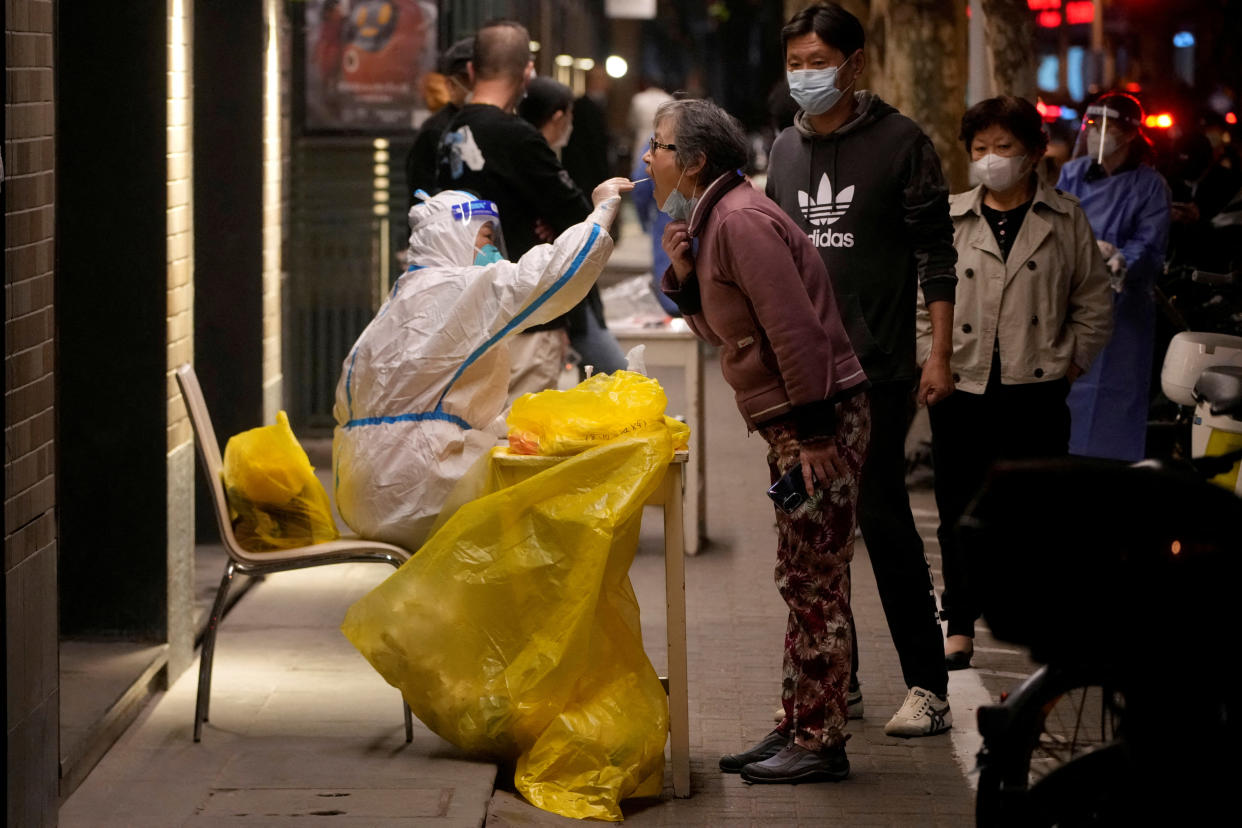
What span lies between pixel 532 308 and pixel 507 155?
1.89 m

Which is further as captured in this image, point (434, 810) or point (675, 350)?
point (675, 350)

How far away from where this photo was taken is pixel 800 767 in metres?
5.12

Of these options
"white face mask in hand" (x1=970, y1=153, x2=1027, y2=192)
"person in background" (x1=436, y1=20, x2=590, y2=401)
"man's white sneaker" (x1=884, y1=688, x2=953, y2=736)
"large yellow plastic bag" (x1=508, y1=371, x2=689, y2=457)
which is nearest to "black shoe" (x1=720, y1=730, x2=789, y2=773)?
"man's white sneaker" (x1=884, y1=688, x2=953, y2=736)

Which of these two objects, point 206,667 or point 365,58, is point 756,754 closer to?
point 206,667

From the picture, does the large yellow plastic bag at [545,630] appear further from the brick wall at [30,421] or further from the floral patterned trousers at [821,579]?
the brick wall at [30,421]

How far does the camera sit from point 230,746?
17.9 ft

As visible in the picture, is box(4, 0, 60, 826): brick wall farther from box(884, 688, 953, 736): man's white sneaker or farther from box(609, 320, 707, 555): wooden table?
box(609, 320, 707, 555): wooden table

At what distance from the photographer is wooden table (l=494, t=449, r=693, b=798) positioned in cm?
505

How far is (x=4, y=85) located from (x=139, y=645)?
9.33 feet

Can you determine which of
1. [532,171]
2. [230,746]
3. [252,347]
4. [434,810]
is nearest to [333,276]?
[252,347]

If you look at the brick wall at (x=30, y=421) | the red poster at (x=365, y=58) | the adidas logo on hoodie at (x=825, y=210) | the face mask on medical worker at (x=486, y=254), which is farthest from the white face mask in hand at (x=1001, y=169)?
the red poster at (x=365, y=58)

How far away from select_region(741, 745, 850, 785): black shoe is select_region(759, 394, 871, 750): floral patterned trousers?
0.05 m

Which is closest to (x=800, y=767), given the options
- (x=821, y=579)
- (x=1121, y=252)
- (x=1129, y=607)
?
(x=821, y=579)

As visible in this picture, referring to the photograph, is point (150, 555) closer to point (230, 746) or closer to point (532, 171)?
point (230, 746)
